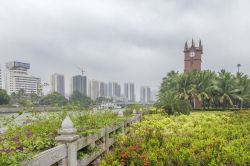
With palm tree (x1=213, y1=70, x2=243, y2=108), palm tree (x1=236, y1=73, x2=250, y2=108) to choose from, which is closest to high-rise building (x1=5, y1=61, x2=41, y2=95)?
palm tree (x1=213, y1=70, x2=243, y2=108)

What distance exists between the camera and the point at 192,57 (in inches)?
2421

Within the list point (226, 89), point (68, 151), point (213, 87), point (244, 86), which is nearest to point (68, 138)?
point (68, 151)

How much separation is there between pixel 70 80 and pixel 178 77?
87.1 m

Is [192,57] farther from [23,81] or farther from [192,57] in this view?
[23,81]

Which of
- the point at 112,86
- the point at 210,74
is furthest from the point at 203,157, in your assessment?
the point at 112,86

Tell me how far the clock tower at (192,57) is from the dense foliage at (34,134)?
2234 inches

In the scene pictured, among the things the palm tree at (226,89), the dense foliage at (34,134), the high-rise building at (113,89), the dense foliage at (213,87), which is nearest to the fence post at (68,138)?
the dense foliage at (34,134)

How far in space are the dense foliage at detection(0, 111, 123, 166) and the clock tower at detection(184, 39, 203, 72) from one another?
56.7 meters

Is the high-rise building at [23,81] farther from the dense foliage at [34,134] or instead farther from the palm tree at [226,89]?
the palm tree at [226,89]

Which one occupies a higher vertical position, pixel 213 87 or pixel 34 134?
pixel 213 87

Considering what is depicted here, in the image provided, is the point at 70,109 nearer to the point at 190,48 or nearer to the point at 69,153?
the point at 69,153

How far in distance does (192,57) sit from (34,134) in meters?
61.3

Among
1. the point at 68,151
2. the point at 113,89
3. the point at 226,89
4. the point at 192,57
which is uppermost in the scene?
the point at 192,57

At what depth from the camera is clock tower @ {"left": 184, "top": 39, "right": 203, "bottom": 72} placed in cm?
6069
